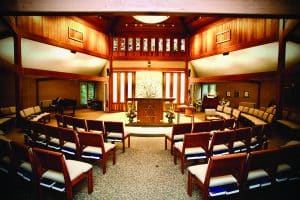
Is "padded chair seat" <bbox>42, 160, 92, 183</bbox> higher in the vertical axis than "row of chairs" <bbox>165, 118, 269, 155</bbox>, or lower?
lower

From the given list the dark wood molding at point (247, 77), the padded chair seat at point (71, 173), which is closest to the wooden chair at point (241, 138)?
the padded chair seat at point (71, 173)

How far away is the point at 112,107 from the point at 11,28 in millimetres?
6032

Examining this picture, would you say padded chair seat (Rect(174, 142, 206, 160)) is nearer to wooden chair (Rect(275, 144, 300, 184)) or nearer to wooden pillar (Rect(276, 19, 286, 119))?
wooden chair (Rect(275, 144, 300, 184))

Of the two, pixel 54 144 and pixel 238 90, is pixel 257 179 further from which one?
pixel 238 90

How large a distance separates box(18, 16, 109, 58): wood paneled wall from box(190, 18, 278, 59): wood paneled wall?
4.97 meters

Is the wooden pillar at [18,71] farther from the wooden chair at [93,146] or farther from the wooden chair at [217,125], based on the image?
the wooden chair at [217,125]

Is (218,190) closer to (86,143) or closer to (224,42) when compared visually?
(86,143)

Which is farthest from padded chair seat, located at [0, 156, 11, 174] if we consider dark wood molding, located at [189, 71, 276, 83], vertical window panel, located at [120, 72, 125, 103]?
vertical window panel, located at [120, 72, 125, 103]

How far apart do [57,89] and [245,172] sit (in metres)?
11.1

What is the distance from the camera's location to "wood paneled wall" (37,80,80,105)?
32.5 feet

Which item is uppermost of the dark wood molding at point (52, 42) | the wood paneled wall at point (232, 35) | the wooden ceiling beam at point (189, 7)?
the wood paneled wall at point (232, 35)

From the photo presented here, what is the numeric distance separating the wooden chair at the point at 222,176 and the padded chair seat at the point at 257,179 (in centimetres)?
20

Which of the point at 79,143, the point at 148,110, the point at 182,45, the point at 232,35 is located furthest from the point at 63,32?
the point at 232,35

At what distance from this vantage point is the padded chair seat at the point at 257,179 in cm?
219
